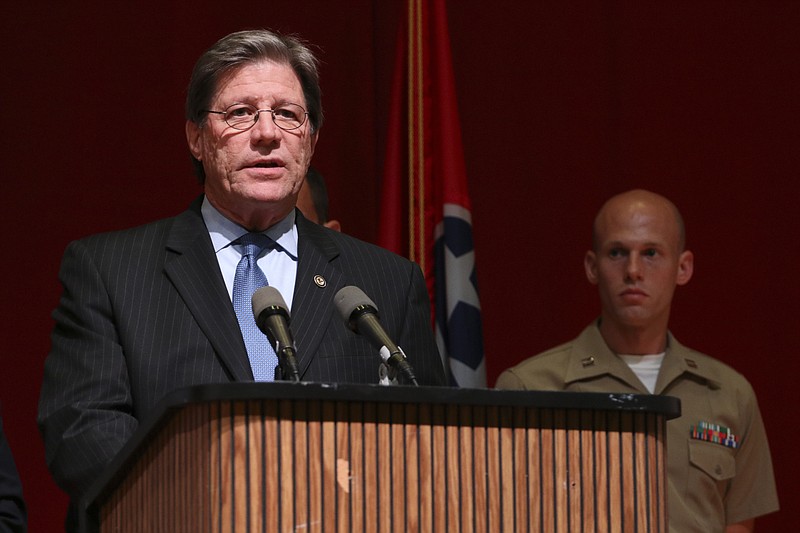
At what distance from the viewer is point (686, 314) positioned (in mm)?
4422

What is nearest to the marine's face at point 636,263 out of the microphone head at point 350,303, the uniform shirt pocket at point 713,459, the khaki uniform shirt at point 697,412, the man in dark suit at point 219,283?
the khaki uniform shirt at point 697,412

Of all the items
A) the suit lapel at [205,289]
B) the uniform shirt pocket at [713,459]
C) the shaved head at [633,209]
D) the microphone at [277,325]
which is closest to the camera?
the microphone at [277,325]

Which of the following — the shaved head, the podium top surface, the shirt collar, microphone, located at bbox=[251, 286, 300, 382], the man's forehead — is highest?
the shaved head

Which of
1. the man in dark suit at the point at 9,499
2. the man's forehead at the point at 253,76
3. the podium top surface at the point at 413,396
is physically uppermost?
the man's forehead at the point at 253,76

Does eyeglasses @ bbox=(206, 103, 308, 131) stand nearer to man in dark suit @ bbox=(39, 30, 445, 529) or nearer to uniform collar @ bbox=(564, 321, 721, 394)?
man in dark suit @ bbox=(39, 30, 445, 529)

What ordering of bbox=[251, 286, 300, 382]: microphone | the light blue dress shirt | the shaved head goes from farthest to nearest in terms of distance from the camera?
the shaved head < the light blue dress shirt < bbox=[251, 286, 300, 382]: microphone

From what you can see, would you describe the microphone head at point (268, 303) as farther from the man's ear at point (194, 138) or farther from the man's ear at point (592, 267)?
the man's ear at point (592, 267)

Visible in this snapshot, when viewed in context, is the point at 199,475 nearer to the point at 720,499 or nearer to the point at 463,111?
Result: the point at 720,499

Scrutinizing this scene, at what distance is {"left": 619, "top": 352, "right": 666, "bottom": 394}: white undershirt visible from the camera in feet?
12.0

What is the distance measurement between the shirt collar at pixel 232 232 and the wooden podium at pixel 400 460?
0.75m

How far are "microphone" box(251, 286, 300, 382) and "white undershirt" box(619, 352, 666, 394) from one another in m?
1.94

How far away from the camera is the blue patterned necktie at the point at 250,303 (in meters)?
2.19

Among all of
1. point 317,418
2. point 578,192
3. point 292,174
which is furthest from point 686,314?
point 317,418

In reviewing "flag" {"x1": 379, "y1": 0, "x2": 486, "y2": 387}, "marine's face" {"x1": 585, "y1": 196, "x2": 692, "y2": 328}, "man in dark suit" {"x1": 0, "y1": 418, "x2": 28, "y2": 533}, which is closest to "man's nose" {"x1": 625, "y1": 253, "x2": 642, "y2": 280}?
"marine's face" {"x1": 585, "y1": 196, "x2": 692, "y2": 328}
